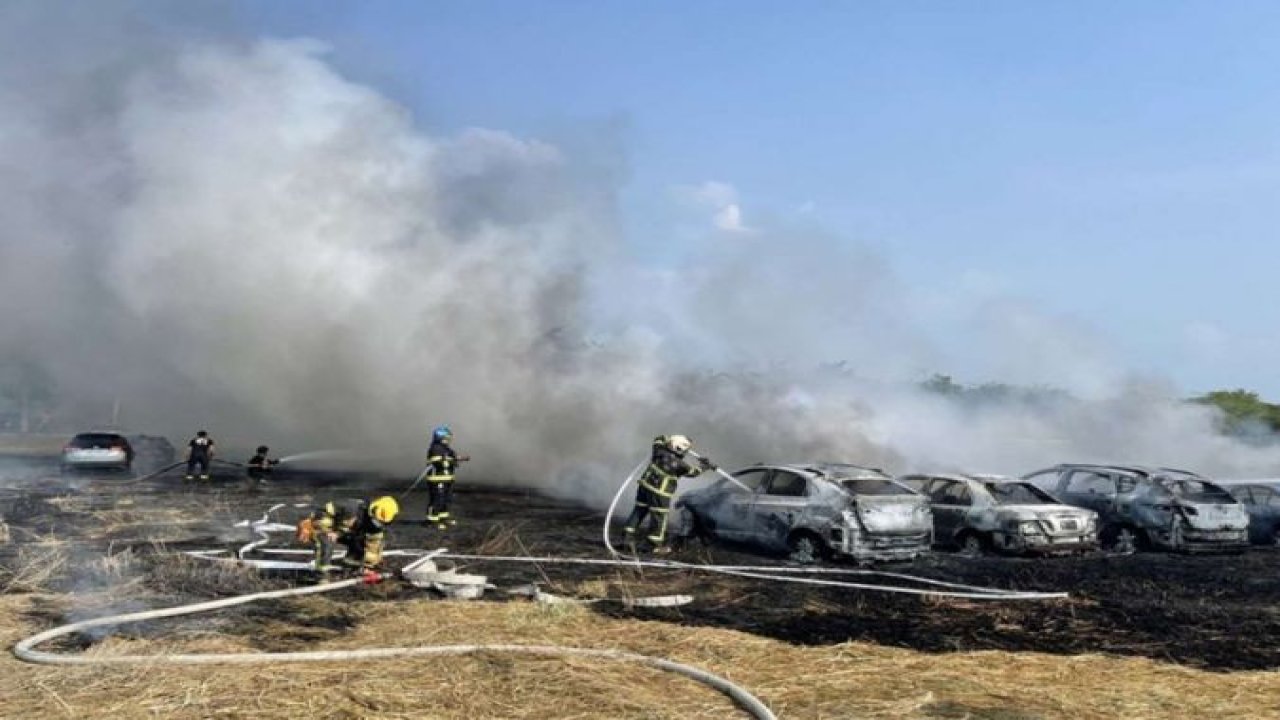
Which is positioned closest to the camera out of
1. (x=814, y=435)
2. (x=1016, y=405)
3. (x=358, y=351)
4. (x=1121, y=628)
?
(x=1121, y=628)

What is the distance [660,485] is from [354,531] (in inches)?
187

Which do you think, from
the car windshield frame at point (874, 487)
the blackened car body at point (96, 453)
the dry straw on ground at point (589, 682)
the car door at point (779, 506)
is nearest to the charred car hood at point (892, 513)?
the car windshield frame at point (874, 487)

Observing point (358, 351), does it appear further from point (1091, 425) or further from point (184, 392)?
point (1091, 425)

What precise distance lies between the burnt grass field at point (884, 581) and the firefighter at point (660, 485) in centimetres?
52

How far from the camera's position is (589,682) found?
673cm

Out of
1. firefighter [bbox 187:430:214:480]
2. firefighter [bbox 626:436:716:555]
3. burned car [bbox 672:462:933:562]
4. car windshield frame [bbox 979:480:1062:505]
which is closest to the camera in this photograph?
burned car [bbox 672:462:933:562]

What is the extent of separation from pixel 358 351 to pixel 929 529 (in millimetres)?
22305

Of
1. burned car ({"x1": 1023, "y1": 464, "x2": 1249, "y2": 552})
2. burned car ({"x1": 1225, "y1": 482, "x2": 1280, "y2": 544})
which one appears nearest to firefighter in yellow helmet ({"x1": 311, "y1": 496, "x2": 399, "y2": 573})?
burned car ({"x1": 1023, "y1": 464, "x2": 1249, "y2": 552})

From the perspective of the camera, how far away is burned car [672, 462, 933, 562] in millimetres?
12820

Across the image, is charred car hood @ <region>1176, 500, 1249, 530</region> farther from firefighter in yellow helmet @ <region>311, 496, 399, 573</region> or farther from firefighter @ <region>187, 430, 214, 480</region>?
firefighter @ <region>187, 430, 214, 480</region>

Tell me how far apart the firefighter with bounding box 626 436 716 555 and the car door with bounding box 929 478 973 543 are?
13.1ft

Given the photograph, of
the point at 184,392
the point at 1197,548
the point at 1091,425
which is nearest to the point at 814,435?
the point at 1197,548

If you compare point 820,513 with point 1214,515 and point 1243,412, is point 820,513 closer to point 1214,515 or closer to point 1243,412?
point 1214,515

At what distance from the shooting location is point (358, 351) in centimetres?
3105
